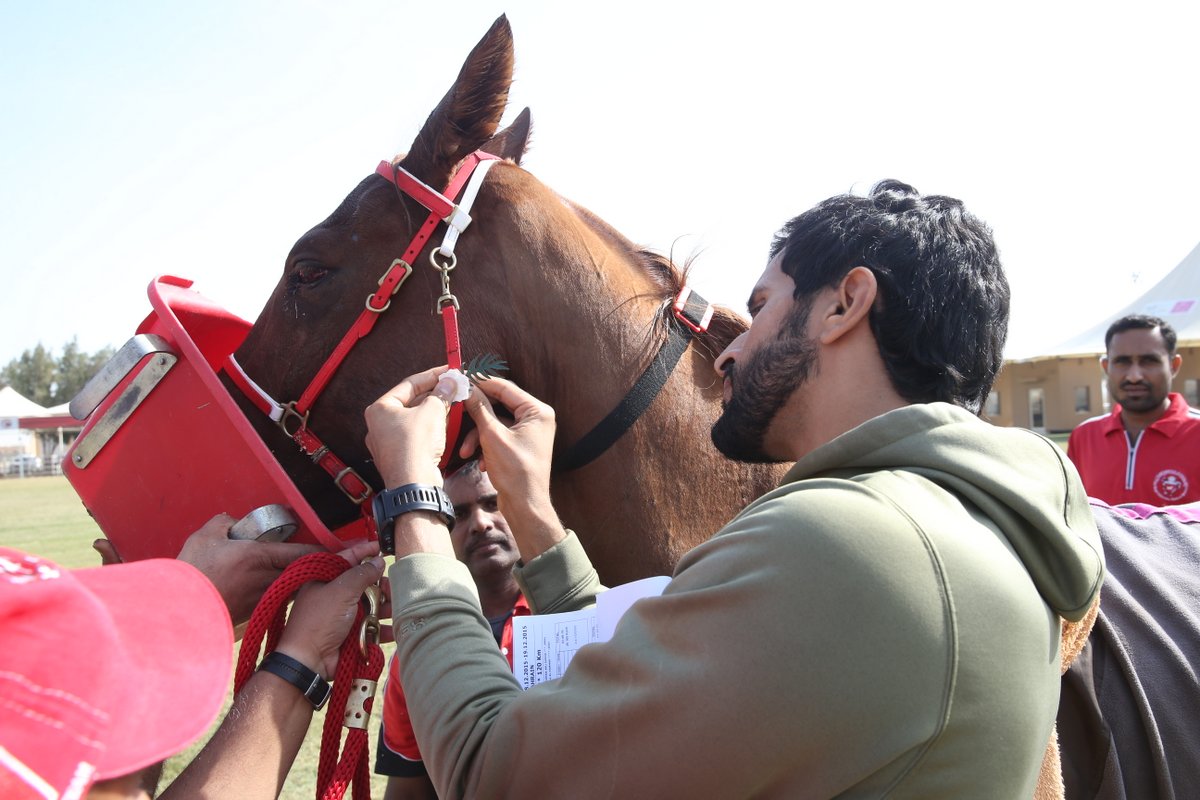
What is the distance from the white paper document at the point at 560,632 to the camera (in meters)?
1.74

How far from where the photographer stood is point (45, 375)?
80188 millimetres

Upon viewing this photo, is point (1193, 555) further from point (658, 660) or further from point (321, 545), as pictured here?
point (321, 545)

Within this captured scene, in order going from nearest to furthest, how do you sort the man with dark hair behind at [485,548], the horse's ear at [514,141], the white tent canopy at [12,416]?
the horse's ear at [514,141]
the man with dark hair behind at [485,548]
the white tent canopy at [12,416]

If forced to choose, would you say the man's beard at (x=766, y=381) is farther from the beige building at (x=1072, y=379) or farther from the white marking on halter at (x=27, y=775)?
the beige building at (x=1072, y=379)

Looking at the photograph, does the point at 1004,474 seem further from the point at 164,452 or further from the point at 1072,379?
the point at 1072,379

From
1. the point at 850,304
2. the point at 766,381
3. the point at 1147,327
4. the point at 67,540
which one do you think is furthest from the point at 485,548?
the point at 67,540

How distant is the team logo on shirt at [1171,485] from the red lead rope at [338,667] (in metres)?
5.02

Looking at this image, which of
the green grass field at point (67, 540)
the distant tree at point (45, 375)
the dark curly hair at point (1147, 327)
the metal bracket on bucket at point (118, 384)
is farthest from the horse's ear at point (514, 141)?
the distant tree at point (45, 375)

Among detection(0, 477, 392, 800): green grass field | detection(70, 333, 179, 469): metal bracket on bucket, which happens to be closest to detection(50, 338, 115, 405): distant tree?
detection(0, 477, 392, 800): green grass field

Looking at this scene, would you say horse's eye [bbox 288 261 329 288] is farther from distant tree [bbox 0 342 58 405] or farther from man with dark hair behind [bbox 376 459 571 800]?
distant tree [bbox 0 342 58 405]

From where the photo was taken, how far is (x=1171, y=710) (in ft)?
5.21

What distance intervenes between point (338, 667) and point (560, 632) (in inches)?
19.4

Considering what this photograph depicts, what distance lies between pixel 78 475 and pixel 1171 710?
8.08 ft

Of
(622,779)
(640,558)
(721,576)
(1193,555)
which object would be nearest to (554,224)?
(640,558)
